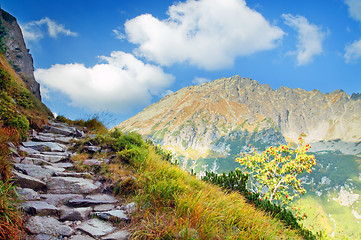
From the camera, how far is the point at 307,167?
14.8 meters

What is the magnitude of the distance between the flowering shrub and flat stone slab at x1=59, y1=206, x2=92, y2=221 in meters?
12.4

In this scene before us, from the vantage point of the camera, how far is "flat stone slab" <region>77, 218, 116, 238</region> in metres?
3.60

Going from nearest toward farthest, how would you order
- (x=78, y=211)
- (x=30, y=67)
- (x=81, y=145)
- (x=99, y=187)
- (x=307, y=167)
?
(x=78, y=211), (x=99, y=187), (x=81, y=145), (x=307, y=167), (x=30, y=67)

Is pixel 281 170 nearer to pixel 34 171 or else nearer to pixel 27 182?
pixel 34 171

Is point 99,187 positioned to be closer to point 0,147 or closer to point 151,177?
point 151,177

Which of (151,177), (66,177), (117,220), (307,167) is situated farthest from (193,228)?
(307,167)

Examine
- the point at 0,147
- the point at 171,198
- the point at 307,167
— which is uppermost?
the point at 307,167

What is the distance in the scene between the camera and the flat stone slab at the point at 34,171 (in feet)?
16.8

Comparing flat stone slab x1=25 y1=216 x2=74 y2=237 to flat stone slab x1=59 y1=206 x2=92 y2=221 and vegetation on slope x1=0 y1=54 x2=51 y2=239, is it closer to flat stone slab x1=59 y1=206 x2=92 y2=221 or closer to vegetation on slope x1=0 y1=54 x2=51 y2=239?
vegetation on slope x1=0 y1=54 x2=51 y2=239

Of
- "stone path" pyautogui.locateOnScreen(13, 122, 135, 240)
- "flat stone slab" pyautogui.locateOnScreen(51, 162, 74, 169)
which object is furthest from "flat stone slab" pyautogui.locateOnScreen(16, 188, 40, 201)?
"flat stone slab" pyautogui.locateOnScreen(51, 162, 74, 169)

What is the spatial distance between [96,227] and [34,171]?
278 cm

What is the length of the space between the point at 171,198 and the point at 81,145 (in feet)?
18.6

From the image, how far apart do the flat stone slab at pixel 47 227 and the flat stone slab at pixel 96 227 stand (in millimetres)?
262

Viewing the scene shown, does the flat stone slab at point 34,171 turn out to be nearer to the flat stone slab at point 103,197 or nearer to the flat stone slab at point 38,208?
the flat stone slab at point 103,197
